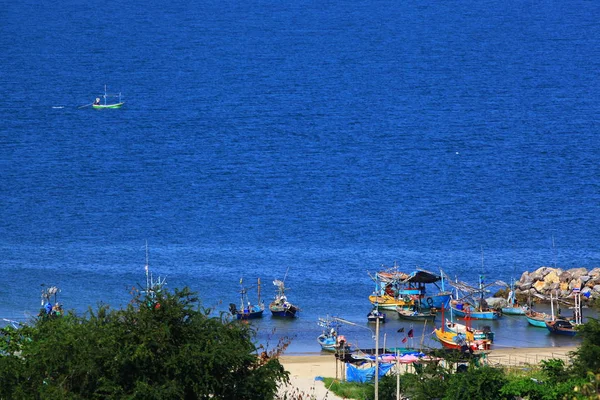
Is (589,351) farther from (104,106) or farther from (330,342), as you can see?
(104,106)

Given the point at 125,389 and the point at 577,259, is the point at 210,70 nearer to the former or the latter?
the point at 577,259

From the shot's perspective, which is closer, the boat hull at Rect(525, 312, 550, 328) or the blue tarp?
the blue tarp

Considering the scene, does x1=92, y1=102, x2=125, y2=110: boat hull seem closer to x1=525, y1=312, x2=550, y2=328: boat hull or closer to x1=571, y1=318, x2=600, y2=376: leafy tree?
x1=525, y1=312, x2=550, y2=328: boat hull

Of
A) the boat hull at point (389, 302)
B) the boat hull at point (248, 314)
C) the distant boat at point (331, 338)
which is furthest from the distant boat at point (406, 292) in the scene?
the boat hull at point (248, 314)

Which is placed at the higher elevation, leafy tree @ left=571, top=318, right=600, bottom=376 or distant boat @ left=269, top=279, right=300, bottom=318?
distant boat @ left=269, top=279, right=300, bottom=318

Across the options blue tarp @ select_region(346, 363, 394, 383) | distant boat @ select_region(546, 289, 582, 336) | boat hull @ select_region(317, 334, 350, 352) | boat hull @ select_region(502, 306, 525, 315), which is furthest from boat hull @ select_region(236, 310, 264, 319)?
→ blue tarp @ select_region(346, 363, 394, 383)

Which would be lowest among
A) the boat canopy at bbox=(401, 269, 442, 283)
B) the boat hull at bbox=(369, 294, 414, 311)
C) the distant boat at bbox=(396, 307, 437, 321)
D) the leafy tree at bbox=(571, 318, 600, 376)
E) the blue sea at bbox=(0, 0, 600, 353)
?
the leafy tree at bbox=(571, 318, 600, 376)

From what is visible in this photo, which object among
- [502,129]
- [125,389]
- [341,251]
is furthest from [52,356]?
[502,129]

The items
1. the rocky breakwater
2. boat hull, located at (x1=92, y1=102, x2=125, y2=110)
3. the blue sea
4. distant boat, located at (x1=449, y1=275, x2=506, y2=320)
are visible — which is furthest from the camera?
boat hull, located at (x1=92, y1=102, x2=125, y2=110)
